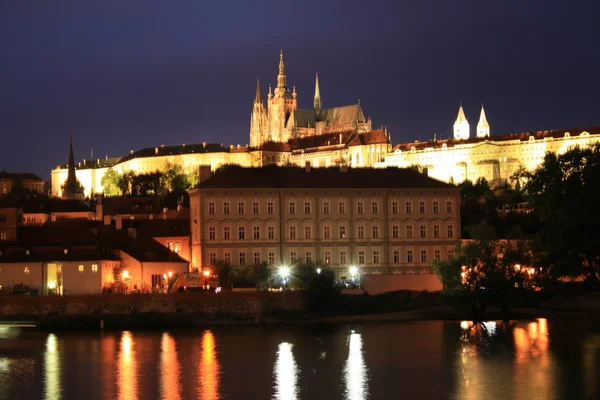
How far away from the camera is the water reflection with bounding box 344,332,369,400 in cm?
4303

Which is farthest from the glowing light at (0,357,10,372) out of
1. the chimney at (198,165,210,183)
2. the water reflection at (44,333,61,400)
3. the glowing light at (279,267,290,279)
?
the chimney at (198,165,210,183)

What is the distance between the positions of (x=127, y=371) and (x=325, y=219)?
2696 centimetres

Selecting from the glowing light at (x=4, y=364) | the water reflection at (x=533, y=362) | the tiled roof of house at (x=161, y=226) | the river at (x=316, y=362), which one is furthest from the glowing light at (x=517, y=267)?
the glowing light at (x=4, y=364)

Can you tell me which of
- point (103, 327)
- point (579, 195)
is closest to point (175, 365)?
point (103, 327)

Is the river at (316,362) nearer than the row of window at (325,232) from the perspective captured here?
Yes

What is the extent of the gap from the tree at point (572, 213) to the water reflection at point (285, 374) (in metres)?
17.8

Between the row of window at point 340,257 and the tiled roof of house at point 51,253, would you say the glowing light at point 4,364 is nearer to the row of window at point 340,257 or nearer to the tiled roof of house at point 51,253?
the tiled roof of house at point 51,253

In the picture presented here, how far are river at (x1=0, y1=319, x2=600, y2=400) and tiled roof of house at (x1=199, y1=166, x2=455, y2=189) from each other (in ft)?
43.2

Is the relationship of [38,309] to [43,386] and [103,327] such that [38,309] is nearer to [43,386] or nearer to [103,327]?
[103,327]

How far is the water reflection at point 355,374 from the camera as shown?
1694 inches

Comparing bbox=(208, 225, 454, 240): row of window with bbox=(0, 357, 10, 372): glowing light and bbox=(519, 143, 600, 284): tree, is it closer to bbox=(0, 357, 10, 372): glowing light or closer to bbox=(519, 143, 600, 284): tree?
bbox=(519, 143, 600, 284): tree

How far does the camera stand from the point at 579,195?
213 ft

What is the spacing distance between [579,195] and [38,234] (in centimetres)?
3059

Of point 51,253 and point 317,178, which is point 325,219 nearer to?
point 317,178
